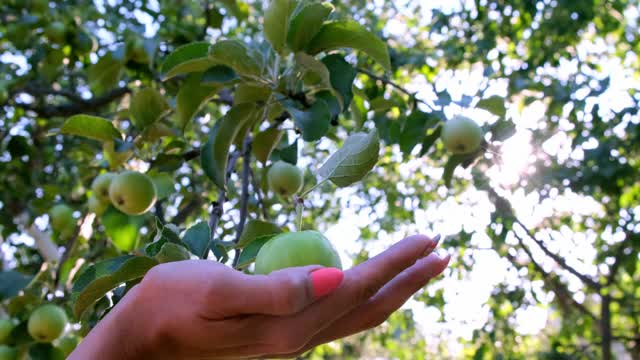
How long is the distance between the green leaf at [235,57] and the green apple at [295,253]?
0.50 meters

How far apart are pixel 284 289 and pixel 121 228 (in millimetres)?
1196

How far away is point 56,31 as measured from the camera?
2281mm

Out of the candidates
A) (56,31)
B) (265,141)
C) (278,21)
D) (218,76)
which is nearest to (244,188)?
(265,141)

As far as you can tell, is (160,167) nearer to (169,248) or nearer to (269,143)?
(269,143)

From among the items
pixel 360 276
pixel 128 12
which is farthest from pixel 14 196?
pixel 360 276

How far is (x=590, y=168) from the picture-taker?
250 cm

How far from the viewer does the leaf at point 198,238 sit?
930mm

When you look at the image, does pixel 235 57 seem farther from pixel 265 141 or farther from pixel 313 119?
pixel 265 141

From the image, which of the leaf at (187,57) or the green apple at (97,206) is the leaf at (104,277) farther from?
the green apple at (97,206)

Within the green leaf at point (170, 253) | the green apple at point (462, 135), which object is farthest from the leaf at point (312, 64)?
the green leaf at point (170, 253)

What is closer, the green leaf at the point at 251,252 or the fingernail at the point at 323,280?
the fingernail at the point at 323,280

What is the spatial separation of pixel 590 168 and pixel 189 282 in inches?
91.0

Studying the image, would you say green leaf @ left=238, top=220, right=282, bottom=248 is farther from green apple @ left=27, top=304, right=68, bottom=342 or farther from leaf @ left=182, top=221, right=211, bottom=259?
green apple @ left=27, top=304, right=68, bottom=342

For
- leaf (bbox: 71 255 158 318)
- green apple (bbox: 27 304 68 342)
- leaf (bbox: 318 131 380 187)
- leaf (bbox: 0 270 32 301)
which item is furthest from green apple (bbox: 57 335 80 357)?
leaf (bbox: 318 131 380 187)
